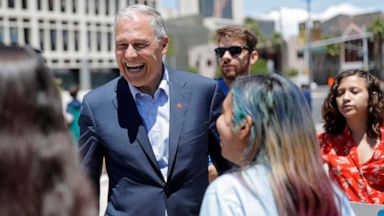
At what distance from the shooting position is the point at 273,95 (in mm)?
1795

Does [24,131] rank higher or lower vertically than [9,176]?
higher

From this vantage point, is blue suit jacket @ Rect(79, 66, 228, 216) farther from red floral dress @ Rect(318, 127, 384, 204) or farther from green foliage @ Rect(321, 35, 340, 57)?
green foliage @ Rect(321, 35, 340, 57)

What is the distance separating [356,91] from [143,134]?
1416 millimetres

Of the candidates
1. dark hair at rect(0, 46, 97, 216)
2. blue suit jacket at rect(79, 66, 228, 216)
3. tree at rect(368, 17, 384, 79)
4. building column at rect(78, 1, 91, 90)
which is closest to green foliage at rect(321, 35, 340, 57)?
tree at rect(368, 17, 384, 79)

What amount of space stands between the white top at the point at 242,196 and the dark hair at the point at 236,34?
2344 mm

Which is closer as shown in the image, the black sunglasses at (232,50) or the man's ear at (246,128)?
the man's ear at (246,128)

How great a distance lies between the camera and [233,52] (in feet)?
13.0

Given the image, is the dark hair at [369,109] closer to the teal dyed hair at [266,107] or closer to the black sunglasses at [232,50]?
the black sunglasses at [232,50]

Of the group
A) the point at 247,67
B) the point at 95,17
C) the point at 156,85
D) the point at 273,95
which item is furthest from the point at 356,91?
the point at 95,17

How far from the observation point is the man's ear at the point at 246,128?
5.86ft

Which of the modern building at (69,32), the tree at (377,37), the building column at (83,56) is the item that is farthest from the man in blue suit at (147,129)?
the tree at (377,37)

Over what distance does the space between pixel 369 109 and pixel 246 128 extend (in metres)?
1.79

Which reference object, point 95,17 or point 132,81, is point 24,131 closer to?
point 132,81

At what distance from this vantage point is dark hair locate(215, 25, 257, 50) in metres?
3.98
